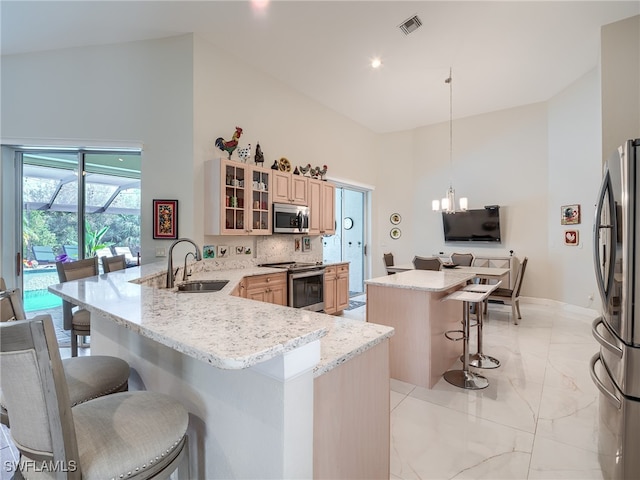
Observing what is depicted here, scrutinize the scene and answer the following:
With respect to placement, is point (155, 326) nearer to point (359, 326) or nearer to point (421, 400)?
point (359, 326)

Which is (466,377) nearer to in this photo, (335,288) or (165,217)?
(335,288)

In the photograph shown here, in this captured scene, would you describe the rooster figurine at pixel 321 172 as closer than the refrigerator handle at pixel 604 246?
No

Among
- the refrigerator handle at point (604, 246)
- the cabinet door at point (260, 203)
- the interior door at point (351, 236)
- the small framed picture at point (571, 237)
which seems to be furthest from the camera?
the interior door at point (351, 236)

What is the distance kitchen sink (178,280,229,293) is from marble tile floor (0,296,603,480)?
1405 millimetres

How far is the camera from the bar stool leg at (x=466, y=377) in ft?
9.13

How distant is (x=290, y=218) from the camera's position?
4.71 m

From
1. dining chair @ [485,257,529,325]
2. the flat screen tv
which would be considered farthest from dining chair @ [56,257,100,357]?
the flat screen tv

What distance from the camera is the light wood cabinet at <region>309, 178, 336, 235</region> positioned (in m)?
5.15

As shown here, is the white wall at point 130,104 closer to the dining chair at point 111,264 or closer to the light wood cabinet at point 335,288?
the dining chair at point 111,264

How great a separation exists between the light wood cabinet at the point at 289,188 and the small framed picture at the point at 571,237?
4557mm

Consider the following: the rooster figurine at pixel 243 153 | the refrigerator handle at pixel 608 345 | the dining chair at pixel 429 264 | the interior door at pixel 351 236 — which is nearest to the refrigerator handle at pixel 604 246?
the refrigerator handle at pixel 608 345

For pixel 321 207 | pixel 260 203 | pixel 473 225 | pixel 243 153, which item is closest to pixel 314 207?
pixel 321 207

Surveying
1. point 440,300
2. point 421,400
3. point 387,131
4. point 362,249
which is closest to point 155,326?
point 421,400

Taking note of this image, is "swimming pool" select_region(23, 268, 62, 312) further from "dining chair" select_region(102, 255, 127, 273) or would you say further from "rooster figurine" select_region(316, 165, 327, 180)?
"rooster figurine" select_region(316, 165, 327, 180)
